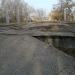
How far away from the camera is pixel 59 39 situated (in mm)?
10414

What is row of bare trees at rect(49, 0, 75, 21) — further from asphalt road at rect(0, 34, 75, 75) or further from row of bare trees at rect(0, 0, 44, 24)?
asphalt road at rect(0, 34, 75, 75)

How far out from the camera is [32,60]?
7141 millimetres

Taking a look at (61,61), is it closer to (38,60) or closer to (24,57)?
(38,60)

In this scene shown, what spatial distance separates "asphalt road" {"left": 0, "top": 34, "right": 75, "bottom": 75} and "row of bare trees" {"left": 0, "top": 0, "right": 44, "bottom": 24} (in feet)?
49.8

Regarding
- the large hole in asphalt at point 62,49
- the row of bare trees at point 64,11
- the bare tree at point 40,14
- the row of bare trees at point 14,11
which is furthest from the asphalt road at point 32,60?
the bare tree at point 40,14

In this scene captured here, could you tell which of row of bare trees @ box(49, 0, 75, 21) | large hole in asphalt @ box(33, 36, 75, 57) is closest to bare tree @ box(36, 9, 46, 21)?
row of bare trees @ box(49, 0, 75, 21)

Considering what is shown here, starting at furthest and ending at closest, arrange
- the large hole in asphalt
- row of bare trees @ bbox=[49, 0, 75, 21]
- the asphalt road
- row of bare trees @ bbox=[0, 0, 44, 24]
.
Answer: row of bare trees @ bbox=[49, 0, 75, 21] < row of bare trees @ bbox=[0, 0, 44, 24] < the large hole in asphalt < the asphalt road

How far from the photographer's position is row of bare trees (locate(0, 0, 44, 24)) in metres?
25.0

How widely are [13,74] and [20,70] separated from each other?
290 millimetres

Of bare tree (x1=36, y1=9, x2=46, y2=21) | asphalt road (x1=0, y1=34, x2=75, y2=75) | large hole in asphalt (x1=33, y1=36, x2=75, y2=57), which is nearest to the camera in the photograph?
asphalt road (x1=0, y1=34, x2=75, y2=75)

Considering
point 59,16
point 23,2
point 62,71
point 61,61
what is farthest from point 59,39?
point 59,16

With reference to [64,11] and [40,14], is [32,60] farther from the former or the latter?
[40,14]

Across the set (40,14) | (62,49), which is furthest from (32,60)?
(40,14)

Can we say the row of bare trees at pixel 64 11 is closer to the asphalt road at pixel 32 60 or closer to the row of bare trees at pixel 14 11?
the row of bare trees at pixel 14 11
